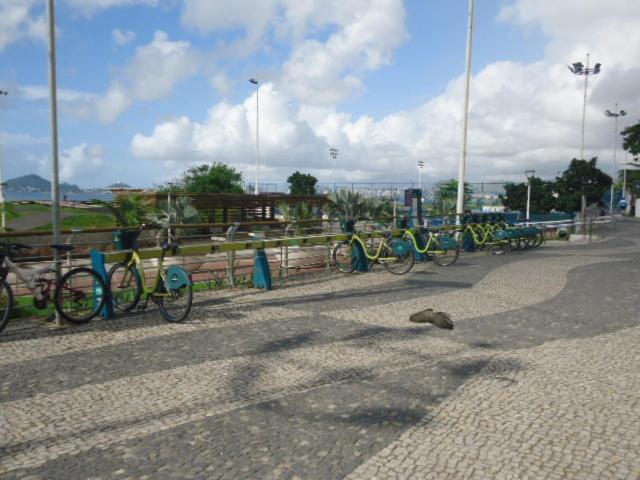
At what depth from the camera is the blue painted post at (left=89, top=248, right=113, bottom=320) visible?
22.7 ft

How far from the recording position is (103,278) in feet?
22.7

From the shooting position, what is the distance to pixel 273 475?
10.5ft

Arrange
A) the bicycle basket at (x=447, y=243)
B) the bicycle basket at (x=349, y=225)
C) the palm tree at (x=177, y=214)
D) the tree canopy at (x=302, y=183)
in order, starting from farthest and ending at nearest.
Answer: the tree canopy at (x=302, y=183)
the palm tree at (x=177, y=214)
the bicycle basket at (x=447, y=243)
the bicycle basket at (x=349, y=225)

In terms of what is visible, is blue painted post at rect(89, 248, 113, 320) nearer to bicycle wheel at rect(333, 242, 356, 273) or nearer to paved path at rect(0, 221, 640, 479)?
paved path at rect(0, 221, 640, 479)

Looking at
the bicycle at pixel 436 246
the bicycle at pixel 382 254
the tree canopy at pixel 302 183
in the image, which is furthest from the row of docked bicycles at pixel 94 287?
the tree canopy at pixel 302 183

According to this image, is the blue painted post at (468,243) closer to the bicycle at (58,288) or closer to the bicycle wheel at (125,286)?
the bicycle wheel at (125,286)

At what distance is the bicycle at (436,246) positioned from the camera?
12.5 m

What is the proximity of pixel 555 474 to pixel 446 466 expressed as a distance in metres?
0.61

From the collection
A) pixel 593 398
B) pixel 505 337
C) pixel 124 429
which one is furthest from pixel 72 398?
pixel 505 337

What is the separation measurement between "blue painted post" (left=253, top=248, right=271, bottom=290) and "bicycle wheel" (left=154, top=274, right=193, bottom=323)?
2.55 meters

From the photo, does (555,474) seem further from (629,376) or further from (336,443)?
(629,376)

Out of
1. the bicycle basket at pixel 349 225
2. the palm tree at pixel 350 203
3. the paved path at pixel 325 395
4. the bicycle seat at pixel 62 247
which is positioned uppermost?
the palm tree at pixel 350 203

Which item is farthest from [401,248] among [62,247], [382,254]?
[62,247]

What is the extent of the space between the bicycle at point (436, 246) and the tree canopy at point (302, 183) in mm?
46270
